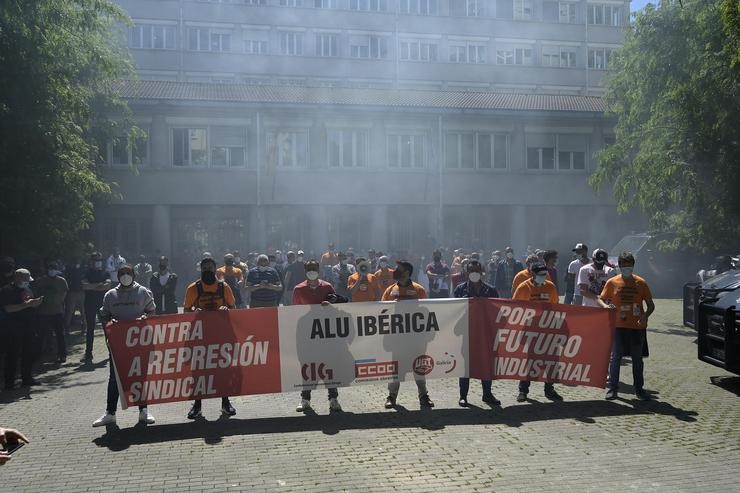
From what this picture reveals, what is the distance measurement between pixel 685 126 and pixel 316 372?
36.5 feet

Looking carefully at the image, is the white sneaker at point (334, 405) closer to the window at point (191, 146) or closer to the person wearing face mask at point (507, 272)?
the person wearing face mask at point (507, 272)

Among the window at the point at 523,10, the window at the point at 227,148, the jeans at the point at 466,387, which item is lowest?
the jeans at the point at 466,387

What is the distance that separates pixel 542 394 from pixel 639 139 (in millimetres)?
13172

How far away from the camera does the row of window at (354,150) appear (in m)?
32.8

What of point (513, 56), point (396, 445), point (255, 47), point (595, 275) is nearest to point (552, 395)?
point (595, 275)

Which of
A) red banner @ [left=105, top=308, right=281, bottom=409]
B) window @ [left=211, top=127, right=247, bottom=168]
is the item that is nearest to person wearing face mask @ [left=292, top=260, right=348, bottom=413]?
red banner @ [left=105, top=308, right=281, bottom=409]

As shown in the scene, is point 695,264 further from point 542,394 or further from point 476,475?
point 476,475

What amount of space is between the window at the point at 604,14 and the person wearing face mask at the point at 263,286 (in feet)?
159

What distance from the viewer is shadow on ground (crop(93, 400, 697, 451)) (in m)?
7.44

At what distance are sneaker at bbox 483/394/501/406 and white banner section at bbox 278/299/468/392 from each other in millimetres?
410

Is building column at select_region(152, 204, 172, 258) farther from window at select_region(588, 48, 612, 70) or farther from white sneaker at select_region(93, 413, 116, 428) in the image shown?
window at select_region(588, 48, 612, 70)

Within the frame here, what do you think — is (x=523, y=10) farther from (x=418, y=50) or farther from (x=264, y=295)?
(x=264, y=295)

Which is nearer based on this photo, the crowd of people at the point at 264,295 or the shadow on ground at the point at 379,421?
the shadow on ground at the point at 379,421

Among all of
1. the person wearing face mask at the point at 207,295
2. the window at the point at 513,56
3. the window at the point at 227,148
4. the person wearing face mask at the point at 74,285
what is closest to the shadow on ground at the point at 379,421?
the person wearing face mask at the point at 207,295
